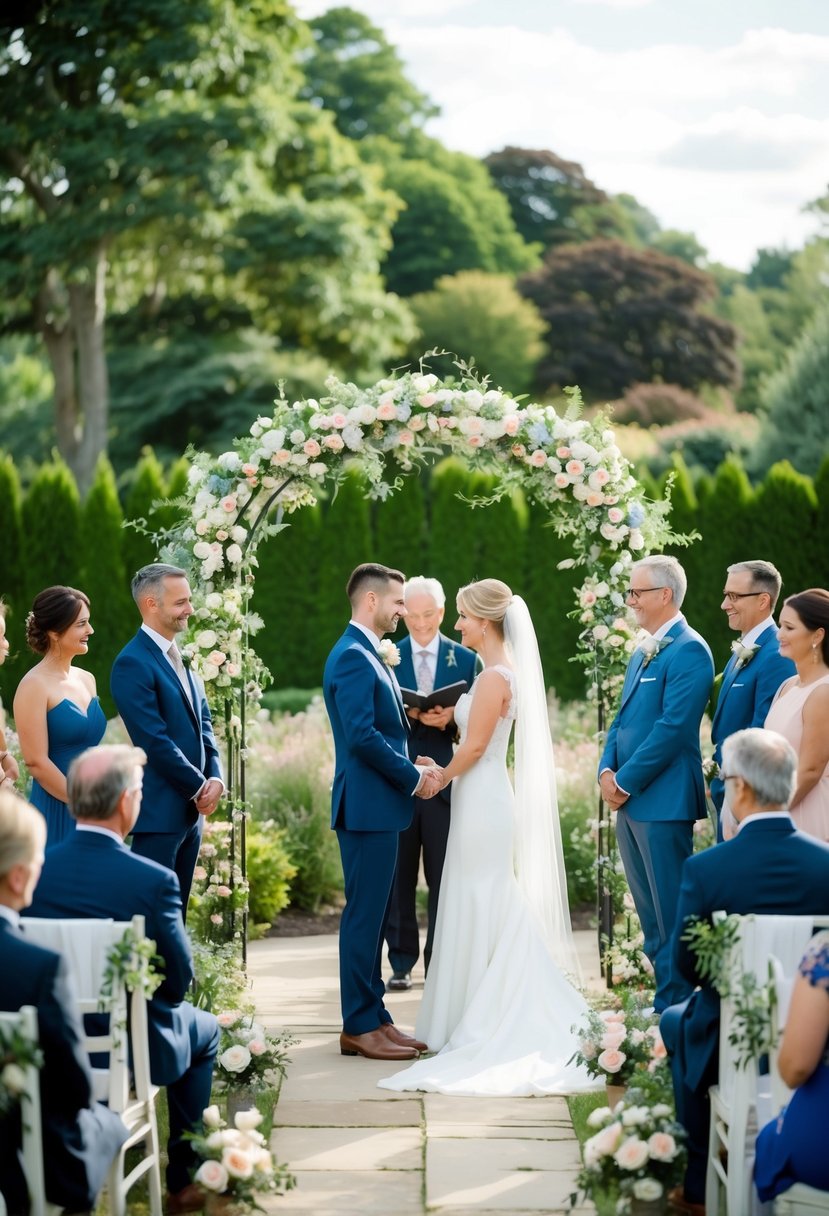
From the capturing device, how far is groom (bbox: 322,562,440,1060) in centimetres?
574

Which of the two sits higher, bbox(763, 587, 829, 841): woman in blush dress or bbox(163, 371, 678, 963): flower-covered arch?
bbox(163, 371, 678, 963): flower-covered arch

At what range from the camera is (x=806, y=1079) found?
3.29 m

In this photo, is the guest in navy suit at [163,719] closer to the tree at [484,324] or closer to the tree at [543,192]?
the tree at [484,324]

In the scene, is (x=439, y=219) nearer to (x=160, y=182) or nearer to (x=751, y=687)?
(x=160, y=182)

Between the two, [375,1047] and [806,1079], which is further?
[375,1047]

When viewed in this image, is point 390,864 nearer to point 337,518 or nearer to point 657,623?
point 657,623

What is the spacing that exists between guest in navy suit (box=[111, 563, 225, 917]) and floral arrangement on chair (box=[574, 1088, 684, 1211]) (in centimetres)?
238

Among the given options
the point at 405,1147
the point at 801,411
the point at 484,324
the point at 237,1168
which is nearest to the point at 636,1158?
the point at 237,1168

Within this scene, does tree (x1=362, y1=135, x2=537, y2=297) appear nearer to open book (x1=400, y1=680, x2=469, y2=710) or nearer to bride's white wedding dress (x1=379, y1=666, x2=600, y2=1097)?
open book (x1=400, y1=680, x2=469, y2=710)

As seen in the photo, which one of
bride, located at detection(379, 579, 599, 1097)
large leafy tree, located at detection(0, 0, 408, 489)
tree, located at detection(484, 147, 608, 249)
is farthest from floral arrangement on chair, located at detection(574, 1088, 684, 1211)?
tree, located at detection(484, 147, 608, 249)

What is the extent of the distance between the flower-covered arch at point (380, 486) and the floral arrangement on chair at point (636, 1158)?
2.89 meters

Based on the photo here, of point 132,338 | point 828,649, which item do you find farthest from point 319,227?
point 828,649

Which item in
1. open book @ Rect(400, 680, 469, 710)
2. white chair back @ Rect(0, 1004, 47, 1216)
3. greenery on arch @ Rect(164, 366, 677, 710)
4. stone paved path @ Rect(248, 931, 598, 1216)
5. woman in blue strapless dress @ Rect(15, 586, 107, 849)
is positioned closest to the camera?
white chair back @ Rect(0, 1004, 47, 1216)

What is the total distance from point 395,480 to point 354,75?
29882 millimetres
